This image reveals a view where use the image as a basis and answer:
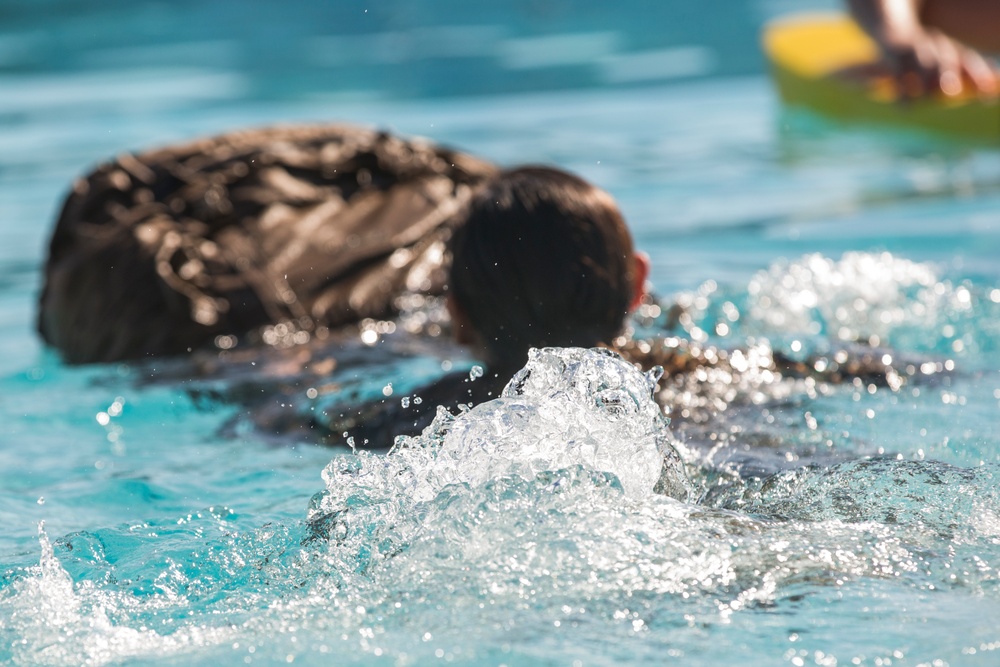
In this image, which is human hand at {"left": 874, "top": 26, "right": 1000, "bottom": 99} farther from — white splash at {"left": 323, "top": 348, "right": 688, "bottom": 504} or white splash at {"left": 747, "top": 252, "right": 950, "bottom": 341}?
white splash at {"left": 323, "top": 348, "right": 688, "bottom": 504}

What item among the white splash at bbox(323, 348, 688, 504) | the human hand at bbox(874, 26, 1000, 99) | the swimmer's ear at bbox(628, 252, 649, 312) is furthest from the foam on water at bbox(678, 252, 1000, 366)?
the human hand at bbox(874, 26, 1000, 99)

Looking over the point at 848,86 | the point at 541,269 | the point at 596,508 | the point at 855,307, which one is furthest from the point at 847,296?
the point at 848,86

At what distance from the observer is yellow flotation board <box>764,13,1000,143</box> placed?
6.56m

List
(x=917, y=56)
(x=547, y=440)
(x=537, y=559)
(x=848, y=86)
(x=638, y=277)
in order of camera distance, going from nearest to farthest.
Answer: (x=537, y=559), (x=547, y=440), (x=638, y=277), (x=917, y=56), (x=848, y=86)

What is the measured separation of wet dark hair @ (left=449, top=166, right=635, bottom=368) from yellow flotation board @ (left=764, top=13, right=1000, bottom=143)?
4.63 metres

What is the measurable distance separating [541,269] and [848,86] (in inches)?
208

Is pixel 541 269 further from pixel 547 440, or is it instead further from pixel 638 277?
pixel 547 440

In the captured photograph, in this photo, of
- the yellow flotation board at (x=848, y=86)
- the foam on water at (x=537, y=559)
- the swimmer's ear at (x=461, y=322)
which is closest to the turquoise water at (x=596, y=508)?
the foam on water at (x=537, y=559)

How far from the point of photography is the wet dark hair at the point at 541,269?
2.44 meters

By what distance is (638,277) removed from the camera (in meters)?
2.59

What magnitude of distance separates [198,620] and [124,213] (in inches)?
84.0

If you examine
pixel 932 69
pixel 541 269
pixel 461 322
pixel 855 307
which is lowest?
pixel 855 307

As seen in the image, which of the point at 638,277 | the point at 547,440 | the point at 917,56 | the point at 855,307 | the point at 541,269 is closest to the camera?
the point at 547,440

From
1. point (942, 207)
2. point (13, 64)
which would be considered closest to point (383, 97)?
point (13, 64)
